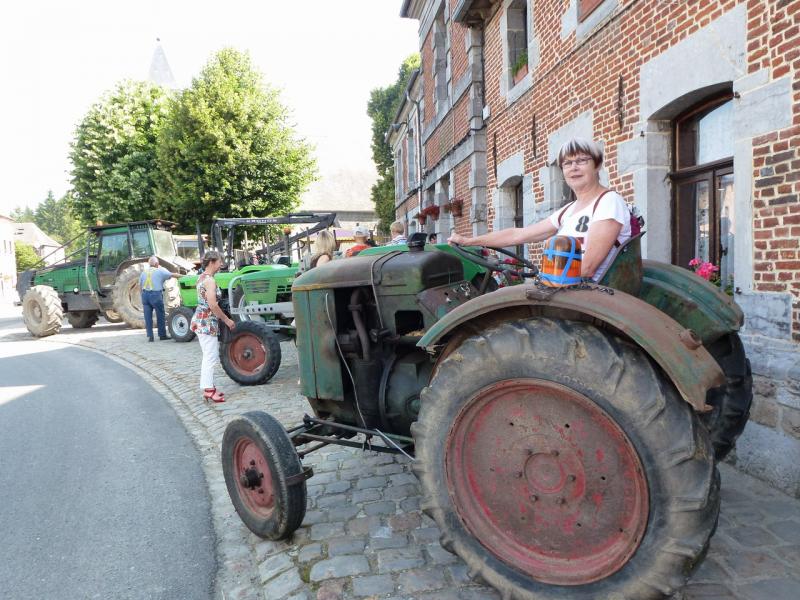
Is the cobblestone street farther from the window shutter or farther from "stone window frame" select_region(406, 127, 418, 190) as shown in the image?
"stone window frame" select_region(406, 127, 418, 190)

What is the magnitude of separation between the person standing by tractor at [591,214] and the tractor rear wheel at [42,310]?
46.6 ft

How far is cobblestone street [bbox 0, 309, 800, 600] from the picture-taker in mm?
2428

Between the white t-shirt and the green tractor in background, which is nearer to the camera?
the white t-shirt

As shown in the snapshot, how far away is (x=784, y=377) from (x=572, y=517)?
244 cm

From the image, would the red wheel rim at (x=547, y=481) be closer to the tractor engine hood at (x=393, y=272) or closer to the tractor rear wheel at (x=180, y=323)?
the tractor engine hood at (x=393, y=272)

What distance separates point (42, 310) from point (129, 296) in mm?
2118

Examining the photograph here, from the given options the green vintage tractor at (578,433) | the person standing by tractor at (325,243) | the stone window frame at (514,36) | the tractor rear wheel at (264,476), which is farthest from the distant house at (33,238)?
the green vintage tractor at (578,433)

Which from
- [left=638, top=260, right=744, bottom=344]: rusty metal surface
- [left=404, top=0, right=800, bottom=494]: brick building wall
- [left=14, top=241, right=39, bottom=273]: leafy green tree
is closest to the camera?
[left=638, top=260, right=744, bottom=344]: rusty metal surface

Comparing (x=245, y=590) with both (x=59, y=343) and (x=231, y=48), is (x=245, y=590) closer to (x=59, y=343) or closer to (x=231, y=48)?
(x=59, y=343)

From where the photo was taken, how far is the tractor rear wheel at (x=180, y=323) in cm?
1140

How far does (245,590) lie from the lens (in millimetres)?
2553

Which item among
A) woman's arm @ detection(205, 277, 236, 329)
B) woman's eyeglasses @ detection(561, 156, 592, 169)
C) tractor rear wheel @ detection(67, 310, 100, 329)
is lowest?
tractor rear wheel @ detection(67, 310, 100, 329)

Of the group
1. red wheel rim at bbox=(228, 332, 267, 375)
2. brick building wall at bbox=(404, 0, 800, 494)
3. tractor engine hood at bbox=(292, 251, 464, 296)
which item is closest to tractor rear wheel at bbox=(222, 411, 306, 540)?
tractor engine hood at bbox=(292, 251, 464, 296)

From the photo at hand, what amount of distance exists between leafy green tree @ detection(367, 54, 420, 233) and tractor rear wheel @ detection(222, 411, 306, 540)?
3248 centimetres
